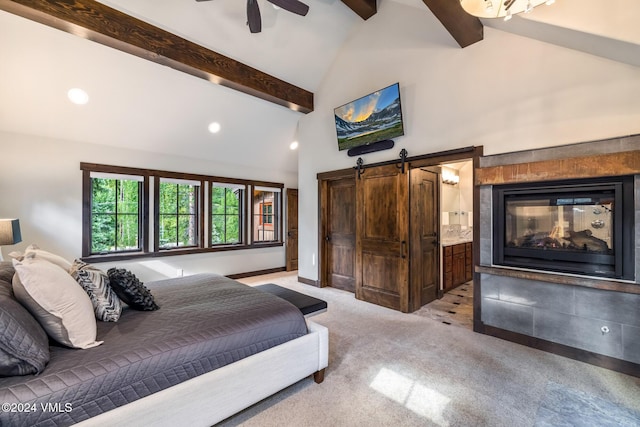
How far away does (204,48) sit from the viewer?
12.1 feet

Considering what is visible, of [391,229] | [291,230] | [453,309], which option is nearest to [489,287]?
[453,309]

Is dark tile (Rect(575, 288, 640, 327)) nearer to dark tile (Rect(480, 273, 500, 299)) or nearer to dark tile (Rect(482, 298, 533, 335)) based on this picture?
dark tile (Rect(482, 298, 533, 335))

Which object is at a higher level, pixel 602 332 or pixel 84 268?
pixel 84 268

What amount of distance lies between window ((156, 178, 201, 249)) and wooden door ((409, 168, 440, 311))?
407cm

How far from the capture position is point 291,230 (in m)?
6.73

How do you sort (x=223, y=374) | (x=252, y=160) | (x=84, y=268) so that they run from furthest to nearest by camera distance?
(x=252, y=160)
(x=84, y=268)
(x=223, y=374)

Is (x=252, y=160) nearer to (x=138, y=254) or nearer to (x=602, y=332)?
(x=138, y=254)

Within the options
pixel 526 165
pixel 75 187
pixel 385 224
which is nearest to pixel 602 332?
pixel 526 165

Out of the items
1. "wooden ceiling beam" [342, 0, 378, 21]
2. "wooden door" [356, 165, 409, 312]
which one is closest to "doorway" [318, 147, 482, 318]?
"wooden door" [356, 165, 409, 312]

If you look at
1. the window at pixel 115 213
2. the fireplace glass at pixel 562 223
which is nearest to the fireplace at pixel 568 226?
the fireplace glass at pixel 562 223

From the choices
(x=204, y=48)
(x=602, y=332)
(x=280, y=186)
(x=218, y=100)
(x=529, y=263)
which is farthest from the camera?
(x=280, y=186)

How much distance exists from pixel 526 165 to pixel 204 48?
4171 mm

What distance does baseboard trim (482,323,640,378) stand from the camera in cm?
228

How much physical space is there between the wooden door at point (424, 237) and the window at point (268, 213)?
3.61m
